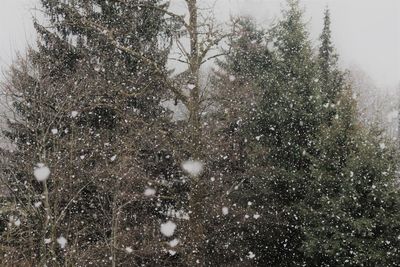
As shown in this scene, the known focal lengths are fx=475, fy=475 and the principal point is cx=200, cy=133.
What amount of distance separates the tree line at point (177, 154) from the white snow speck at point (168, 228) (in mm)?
39

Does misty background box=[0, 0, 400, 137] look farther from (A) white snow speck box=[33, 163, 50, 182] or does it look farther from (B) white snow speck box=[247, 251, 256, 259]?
(A) white snow speck box=[33, 163, 50, 182]

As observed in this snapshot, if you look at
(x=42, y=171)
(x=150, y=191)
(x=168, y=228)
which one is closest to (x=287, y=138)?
(x=168, y=228)

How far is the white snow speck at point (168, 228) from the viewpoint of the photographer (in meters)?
16.1

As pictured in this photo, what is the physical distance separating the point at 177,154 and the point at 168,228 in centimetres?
450

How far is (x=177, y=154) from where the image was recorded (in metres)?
12.7

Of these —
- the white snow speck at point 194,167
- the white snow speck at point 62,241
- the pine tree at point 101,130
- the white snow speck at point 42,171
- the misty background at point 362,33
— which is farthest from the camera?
the misty background at point 362,33

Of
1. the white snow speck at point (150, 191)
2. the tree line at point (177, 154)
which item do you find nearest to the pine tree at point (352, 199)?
the tree line at point (177, 154)

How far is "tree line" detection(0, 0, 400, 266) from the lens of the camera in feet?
41.0

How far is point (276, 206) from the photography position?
18125mm

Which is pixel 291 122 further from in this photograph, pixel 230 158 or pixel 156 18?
pixel 156 18

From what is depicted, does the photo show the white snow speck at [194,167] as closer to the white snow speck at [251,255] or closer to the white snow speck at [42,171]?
the white snow speck at [42,171]

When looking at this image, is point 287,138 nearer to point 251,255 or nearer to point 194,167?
point 251,255

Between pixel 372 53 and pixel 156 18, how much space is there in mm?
94400

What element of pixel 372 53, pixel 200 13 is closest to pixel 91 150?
pixel 200 13
